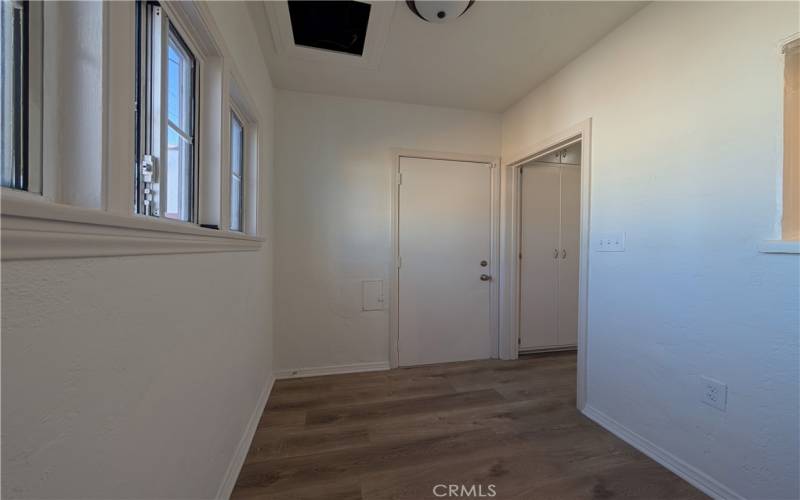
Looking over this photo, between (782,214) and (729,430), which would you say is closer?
(782,214)

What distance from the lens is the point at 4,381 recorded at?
0.38m

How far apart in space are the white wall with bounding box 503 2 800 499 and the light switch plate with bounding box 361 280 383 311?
1.68m

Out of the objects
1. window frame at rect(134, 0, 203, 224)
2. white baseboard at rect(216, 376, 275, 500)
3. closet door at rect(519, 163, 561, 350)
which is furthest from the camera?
closet door at rect(519, 163, 561, 350)

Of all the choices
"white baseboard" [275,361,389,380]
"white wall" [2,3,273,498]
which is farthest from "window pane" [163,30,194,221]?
"white baseboard" [275,361,389,380]

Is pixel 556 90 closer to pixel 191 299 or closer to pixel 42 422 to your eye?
pixel 191 299

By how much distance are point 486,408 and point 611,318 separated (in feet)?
3.38

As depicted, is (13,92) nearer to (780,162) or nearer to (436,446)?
(436,446)

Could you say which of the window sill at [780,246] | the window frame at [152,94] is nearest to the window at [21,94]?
the window frame at [152,94]

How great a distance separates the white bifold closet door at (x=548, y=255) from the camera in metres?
3.07

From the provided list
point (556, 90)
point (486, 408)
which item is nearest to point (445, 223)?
point (556, 90)

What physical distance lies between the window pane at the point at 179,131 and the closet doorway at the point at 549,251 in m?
2.78

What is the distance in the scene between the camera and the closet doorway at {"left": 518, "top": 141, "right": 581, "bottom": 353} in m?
3.07

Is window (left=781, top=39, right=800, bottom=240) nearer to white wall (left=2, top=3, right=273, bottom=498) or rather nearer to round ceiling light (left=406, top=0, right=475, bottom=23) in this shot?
round ceiling light (left=406, top=0, right=475, bottom=23)

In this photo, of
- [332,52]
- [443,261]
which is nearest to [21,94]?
[332,52]
